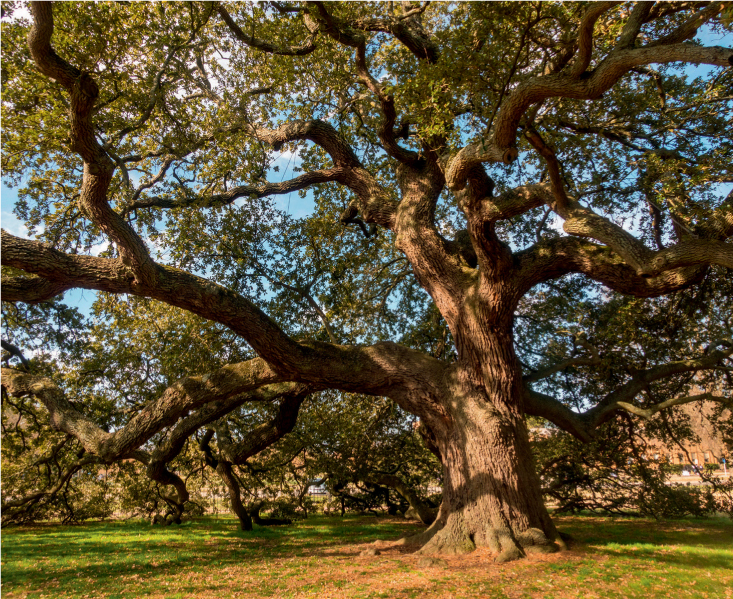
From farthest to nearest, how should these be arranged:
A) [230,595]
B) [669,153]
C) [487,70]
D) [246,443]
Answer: [246,443], [669,153], [487,70], [230,595]

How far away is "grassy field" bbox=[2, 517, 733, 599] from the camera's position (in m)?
5.23

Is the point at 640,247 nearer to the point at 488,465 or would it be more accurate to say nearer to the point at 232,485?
the point at 488,465

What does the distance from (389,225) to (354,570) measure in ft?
20.9

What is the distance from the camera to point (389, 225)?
9.73 metres

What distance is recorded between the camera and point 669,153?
25.5 ft

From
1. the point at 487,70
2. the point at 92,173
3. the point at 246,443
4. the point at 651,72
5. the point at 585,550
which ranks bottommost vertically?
the point at 585,550

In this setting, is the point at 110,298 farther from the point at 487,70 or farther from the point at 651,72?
the point at 651,72

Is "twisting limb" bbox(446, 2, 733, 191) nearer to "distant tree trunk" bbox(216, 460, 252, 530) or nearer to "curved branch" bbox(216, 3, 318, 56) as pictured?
"curved branch" bbox(216, 3, 318, 56)

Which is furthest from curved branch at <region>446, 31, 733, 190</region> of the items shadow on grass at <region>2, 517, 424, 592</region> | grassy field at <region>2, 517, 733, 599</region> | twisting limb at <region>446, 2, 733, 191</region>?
shadow on grass at <region>2, 517, 424, 592</region>

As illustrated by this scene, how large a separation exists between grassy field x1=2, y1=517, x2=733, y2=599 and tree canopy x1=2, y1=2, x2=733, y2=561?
900 mm

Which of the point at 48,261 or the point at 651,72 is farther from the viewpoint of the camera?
the point at 651,72

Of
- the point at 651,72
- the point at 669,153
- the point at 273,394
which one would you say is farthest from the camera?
the point at 273,394

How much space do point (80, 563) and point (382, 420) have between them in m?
7.42

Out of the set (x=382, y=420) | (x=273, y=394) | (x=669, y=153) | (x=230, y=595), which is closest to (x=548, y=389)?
(x=382, y=420)
